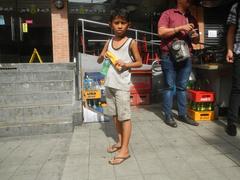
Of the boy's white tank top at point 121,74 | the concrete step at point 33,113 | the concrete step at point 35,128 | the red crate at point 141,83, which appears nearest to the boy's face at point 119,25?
the boy's white tank top at point 121,74

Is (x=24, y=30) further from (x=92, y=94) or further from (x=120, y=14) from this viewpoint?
(x=120, y=14)

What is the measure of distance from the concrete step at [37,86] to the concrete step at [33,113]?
113cm

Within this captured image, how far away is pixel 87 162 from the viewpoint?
3594mm

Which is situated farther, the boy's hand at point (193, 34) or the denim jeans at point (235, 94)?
the boy's hand at point (193, 34)

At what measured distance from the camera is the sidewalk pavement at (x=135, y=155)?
327cm

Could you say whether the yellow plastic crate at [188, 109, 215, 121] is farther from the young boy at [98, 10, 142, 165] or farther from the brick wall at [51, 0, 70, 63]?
the brick wall at [51, 0, 70, 63]

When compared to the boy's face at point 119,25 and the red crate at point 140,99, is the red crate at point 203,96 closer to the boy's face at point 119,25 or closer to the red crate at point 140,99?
the red crate at point 140,99

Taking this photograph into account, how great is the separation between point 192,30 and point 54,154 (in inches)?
102

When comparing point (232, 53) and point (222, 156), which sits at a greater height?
point (232, 53)

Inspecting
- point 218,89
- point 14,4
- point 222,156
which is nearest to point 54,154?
point 222,156

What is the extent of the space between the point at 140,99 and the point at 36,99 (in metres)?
2.20

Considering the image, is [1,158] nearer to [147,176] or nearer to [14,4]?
[147,176]

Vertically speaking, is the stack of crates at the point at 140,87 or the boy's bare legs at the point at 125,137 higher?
the stack of crates at the point at 140,87

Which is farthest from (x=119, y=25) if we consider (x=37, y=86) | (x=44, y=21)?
(x=44, y=21)
